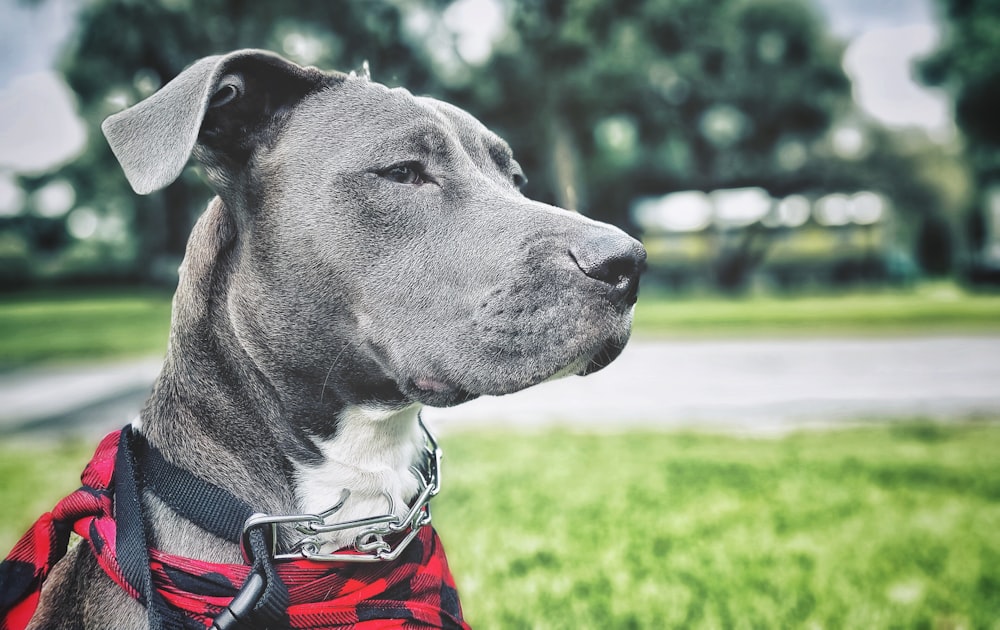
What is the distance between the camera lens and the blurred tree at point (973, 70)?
2170 cm

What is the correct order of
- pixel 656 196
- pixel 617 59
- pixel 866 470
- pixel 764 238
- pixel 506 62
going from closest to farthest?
pixel 866 470, pixel 617 59, pixel 506 62, pixel 764 238, pixel 656 196

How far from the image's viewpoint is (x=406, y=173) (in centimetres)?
228

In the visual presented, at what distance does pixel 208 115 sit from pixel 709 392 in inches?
314

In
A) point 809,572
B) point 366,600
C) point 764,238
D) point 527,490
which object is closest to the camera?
point 366,600

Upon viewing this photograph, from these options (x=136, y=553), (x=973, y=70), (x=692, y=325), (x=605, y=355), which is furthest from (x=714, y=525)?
(x=973, y=70)

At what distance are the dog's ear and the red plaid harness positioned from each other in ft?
2.39

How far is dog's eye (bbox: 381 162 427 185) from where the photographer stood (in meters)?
2.25

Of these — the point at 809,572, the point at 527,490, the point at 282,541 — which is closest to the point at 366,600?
the point at 282,541

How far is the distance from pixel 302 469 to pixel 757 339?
13252 mm

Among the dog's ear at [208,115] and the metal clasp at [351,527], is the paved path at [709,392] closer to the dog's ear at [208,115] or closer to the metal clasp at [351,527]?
the metal clasp at [351,527]

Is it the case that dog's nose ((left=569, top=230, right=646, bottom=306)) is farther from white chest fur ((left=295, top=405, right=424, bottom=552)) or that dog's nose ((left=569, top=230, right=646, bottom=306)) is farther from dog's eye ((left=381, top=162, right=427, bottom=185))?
white chest fur ((left=295, top=405, right=424, bottom=552))

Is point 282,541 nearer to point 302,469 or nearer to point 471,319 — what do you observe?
point 302,469

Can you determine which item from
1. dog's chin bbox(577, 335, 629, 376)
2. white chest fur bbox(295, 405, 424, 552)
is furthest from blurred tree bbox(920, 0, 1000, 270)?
white chest fur bbox(295, 405, 424, 552)

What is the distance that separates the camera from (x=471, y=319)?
7.08 feet
